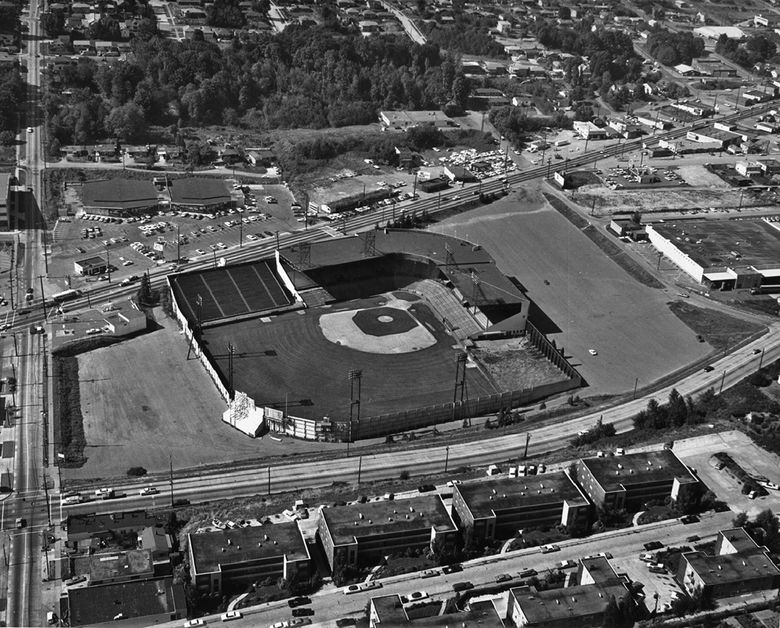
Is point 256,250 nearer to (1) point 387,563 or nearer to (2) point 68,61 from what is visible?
(1) point 387,563

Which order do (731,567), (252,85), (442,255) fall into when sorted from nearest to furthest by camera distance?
(731,567) → (442,255) → (252,85)

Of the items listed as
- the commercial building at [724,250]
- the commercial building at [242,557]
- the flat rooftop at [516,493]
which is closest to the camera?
the commercial building at [242,557]

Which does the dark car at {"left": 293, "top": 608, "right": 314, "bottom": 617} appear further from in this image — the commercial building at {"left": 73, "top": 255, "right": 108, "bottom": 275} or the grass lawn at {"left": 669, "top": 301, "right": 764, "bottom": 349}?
the commercial building at {"left": 73, "top": 255, "right": 108, "bottom": 275}

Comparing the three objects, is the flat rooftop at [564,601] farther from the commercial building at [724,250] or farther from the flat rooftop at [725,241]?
the flat rooftop at [725,241]

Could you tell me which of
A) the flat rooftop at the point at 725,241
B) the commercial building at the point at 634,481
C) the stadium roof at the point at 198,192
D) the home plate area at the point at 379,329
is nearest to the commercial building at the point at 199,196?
the stadium roof at the point at 198,192

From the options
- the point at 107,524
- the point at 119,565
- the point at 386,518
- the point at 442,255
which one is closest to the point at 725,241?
the point at 442,255

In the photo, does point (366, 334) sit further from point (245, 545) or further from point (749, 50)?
point (749, 50)
